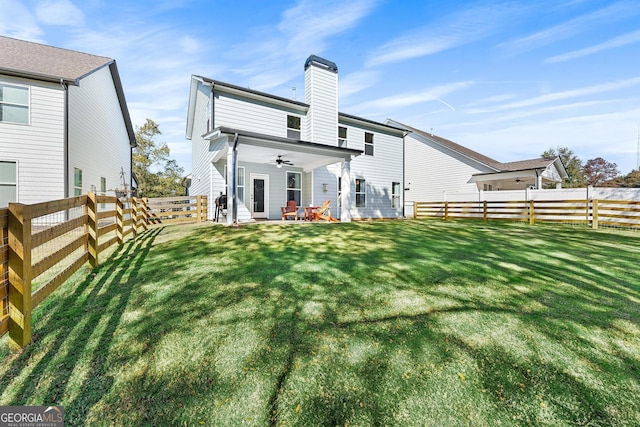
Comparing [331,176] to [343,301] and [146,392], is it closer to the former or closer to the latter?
[343,301]

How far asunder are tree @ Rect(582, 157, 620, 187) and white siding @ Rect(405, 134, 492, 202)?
117 feet

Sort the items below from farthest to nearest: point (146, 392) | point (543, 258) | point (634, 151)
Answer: point (634, 151) → point (543, 258) → point (146, 392)

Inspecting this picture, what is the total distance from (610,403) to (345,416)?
5.94 feet

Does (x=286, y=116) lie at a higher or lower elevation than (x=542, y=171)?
higher

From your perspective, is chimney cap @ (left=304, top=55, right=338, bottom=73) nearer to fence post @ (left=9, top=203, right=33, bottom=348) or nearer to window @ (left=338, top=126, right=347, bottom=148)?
window @ (left=338, top=126, right=347, bottom=148)

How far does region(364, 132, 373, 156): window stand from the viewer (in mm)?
15148

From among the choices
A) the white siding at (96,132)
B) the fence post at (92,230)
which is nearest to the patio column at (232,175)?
the fence post at (92,230)

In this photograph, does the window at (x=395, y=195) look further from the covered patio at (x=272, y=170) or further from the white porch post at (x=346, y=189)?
the white porch post at (x=346, y=189)

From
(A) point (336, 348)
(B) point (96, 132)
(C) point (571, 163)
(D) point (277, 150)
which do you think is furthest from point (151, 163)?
(C) point (571, 163)

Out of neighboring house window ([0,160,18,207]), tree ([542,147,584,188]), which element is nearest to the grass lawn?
neighboring house window ([0,160,18,207])

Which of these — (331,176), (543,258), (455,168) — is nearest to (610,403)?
(543,258)

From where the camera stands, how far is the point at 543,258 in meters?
5.11

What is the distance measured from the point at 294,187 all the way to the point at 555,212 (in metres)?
12.5

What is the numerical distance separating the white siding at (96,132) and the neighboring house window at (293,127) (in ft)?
27.1
